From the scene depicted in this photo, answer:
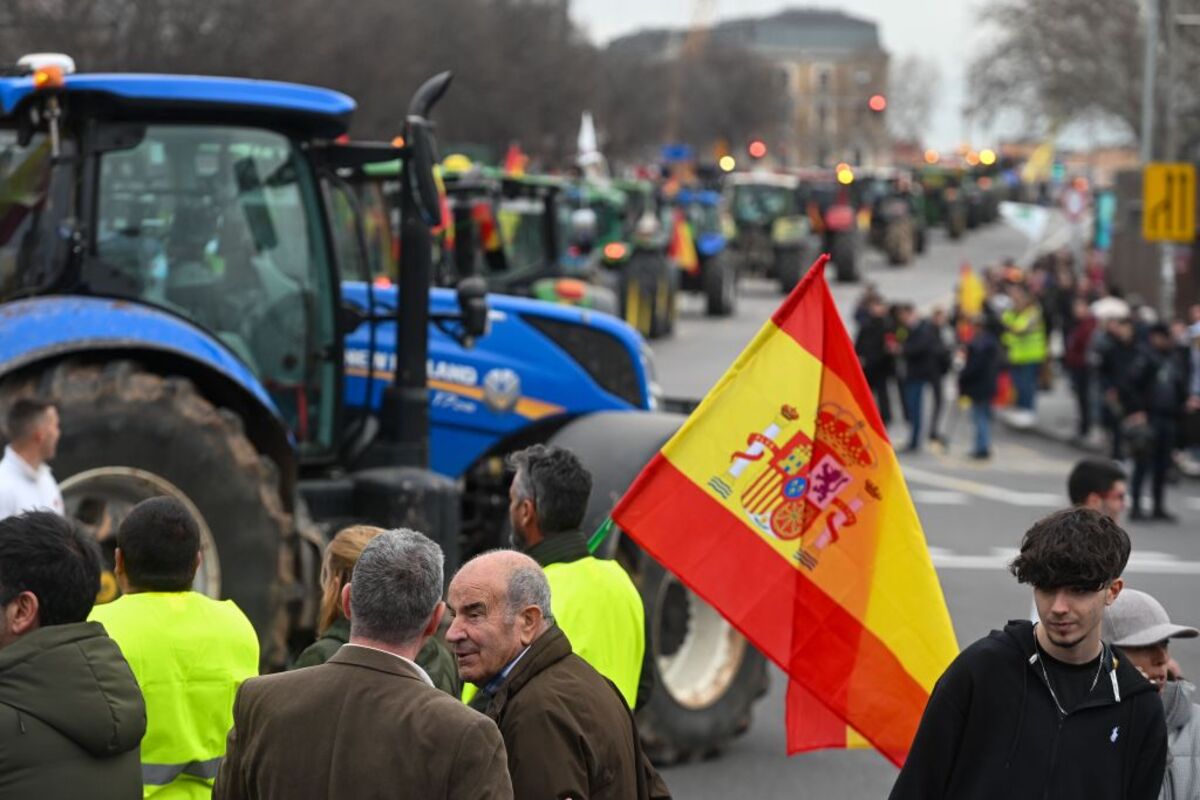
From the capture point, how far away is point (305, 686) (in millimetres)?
4039

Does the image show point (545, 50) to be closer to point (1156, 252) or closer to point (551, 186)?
point (1156, 252)

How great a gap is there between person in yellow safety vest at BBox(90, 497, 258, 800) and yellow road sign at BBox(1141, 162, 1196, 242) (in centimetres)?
1985

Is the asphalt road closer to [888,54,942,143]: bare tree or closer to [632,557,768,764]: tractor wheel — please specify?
[632,557,768,764]: tractor wheel

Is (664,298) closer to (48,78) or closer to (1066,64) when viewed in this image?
(48,78)

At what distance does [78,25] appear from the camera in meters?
30.5

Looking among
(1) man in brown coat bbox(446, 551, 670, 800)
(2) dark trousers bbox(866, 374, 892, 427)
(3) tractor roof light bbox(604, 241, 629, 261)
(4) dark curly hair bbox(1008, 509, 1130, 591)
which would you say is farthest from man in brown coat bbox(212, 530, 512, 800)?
(3) tractor roof light bbox(604, 241, 629, 261)

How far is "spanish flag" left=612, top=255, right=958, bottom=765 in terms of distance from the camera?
19.9ft

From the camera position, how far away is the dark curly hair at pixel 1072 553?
4.36 meters

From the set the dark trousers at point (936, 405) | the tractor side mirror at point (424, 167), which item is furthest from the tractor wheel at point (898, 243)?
the tractor side mirror at point (424, 167)

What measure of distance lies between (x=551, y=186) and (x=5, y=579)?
15528 mm

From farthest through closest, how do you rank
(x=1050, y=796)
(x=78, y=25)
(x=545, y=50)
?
Answer: (x=545, y=50) < (x=78, y=25) < (x=1050, y=796)

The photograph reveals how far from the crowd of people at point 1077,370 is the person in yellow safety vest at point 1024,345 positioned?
0.04 feet

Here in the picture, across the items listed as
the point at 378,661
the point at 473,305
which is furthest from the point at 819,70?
the point at 378,661

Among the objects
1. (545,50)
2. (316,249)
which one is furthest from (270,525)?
(545,50)
